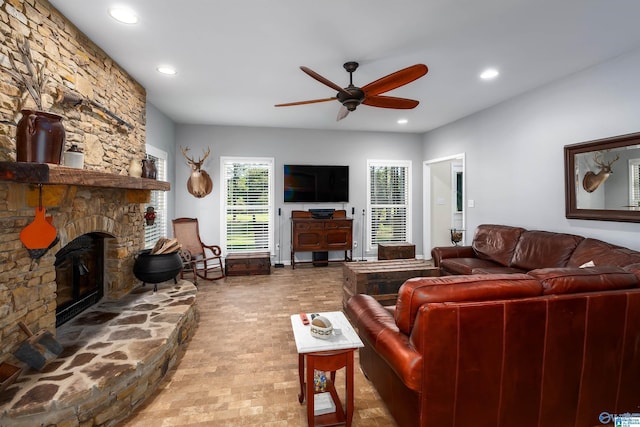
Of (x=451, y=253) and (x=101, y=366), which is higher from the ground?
(x=451, y=253)

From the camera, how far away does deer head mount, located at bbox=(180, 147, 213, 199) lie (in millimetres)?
5385

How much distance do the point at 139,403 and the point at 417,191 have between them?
5.93m

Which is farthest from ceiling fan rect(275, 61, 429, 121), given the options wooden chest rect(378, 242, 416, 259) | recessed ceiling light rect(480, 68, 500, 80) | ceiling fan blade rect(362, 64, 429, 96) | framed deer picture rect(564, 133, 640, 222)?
wooden chest rect(378, 242, 416, 259)

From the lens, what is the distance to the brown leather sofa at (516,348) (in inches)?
54.8

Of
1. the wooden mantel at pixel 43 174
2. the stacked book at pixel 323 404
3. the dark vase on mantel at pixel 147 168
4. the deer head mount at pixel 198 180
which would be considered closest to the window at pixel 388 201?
the deer head mount at pixel 198 180

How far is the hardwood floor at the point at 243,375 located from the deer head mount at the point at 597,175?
3.17 m

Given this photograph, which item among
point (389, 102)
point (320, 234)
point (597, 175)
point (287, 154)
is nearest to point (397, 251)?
point (320, 234)

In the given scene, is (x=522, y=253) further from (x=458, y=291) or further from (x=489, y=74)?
(x=458, y=291)

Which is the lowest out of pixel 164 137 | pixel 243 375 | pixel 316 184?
pixel 243 375

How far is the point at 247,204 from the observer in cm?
586

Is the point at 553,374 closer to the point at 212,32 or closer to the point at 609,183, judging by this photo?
the point at 609,183

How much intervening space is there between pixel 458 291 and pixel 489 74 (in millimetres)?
3058

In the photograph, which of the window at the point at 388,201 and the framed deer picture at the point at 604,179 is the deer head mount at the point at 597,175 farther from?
the window at the point at 388,201

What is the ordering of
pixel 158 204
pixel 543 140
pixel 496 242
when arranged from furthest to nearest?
pixel 158 204 < pixel 496 242 < pixel 543 140
